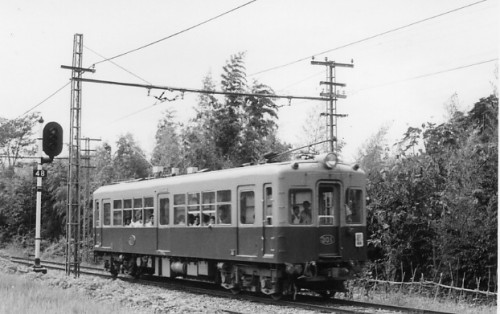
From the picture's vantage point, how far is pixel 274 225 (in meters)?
14.8

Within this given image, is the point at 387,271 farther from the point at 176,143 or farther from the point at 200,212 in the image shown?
the point at 176,143

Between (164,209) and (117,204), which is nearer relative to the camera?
(164,209)

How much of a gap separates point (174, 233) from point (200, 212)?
1434 millimetres

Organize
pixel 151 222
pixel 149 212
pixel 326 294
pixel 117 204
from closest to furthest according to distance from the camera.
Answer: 1. pixel 326 294
2. pixel 151 222
3. pixel 149 212
4. pixel 117 204

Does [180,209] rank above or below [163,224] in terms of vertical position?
above

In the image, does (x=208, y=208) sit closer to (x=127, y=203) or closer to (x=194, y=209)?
(x=194, y=209)

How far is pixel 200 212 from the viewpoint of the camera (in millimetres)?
17312

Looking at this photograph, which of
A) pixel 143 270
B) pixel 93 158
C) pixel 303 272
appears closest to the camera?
pixel 303 272

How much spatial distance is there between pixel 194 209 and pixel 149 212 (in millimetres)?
2596

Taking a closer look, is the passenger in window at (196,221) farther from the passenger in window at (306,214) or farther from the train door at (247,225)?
the passenger in window at (306,214)

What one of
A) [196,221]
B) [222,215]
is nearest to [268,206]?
[222,215]

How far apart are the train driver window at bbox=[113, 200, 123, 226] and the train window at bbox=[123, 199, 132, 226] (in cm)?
24

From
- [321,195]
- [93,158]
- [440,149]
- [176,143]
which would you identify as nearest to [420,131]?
[440,149]

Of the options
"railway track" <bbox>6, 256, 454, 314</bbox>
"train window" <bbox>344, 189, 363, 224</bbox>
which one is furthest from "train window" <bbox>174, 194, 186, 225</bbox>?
"train window" <bbox>344, 189, 363, 224</bbox>
